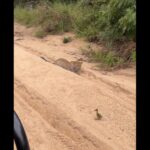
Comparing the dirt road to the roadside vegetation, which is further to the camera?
the roadside vegetation

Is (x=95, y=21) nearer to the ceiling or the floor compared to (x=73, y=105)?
nearer to the ceiling

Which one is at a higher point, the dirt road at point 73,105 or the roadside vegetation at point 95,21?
the roadside vegetation at point 95,21

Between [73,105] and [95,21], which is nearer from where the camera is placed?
[73,105]

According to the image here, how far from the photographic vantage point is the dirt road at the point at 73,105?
13.4 feet

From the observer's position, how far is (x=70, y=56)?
795 cm

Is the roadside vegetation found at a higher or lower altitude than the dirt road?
higher

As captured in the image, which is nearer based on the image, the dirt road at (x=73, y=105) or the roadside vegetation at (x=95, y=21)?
the dirt road at (x=73, y=105)

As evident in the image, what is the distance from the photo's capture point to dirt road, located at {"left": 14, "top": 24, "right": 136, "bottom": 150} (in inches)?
160

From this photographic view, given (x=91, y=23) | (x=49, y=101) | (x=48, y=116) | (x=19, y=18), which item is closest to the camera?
(x=48, y=116)

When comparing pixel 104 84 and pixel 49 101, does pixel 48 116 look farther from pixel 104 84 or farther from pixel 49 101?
pixel 104 84

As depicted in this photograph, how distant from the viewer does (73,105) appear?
16.8ft
